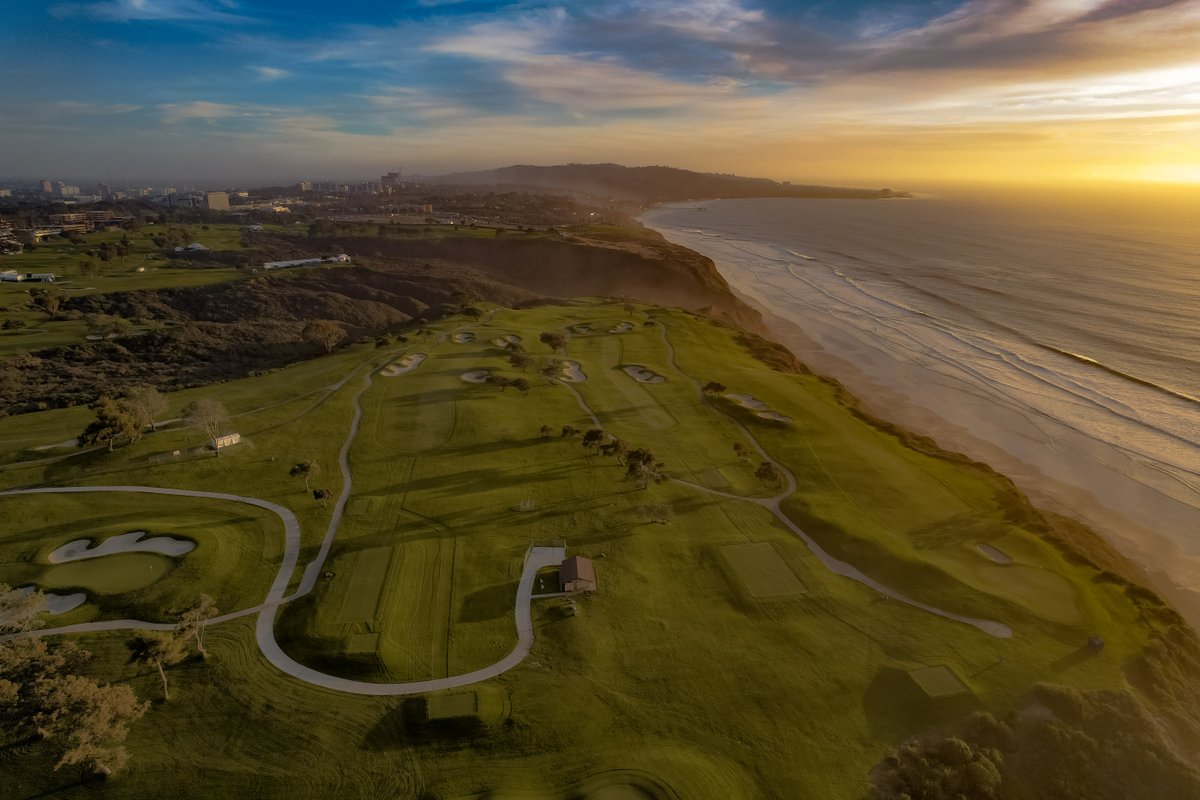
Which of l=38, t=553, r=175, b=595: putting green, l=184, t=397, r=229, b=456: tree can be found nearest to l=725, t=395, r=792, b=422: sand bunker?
l=184, t=397, r=229, b=456: tree

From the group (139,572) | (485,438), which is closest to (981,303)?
(485,438)

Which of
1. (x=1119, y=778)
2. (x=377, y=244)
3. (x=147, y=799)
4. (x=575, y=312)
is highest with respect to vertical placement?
(x=377, y=244)

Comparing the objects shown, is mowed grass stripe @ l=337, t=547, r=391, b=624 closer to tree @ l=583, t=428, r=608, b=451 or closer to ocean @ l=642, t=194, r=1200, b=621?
tree @ l=583, t=428, r=608, b=451

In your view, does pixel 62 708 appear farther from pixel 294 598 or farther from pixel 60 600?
pixel 60 600

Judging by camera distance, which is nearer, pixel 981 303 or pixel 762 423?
pixel 762 423

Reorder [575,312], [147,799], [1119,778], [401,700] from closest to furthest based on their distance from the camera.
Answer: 1. [1119,778]
2. [147,799]
3. [401,700]
4. [575,312]

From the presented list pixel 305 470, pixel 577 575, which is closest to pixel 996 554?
pixel 577 575

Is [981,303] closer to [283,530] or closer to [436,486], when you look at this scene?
[436,486]
